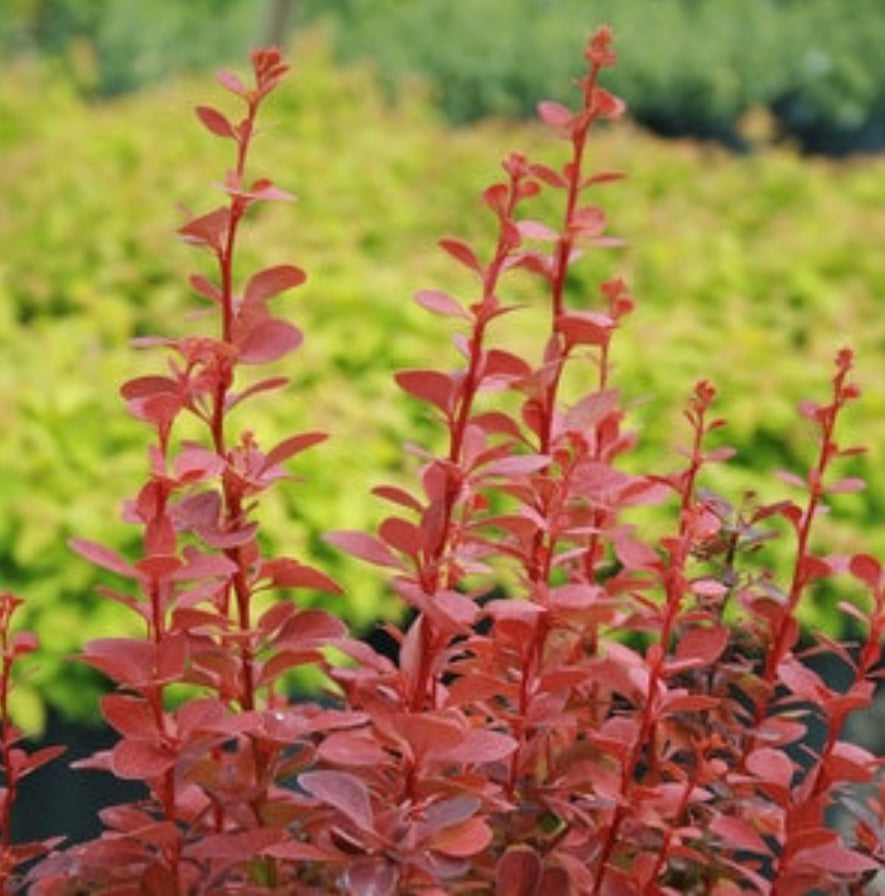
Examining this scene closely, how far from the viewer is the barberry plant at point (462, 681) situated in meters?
1.16

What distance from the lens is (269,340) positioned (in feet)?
4.04

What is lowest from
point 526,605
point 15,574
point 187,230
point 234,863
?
point 15,574

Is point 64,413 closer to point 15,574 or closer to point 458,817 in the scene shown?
point 15,574

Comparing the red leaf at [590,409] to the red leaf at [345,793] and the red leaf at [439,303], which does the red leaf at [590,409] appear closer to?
the red leaf at [439,303]

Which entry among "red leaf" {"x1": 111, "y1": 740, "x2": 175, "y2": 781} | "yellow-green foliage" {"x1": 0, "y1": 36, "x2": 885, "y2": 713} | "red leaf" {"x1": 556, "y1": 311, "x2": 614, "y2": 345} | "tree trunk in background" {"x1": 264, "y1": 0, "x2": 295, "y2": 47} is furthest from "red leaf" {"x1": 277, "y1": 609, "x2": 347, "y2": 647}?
"tree trunk in background" {"x1": 264, "y1": 0, "x2": 295, "y2": 47}

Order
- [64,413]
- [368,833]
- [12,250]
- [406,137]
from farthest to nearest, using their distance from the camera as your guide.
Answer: [406,137] < [12,250] < [64,413] < [368,833]

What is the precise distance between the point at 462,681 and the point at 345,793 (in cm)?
10

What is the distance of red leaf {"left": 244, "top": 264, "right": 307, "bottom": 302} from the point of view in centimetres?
124

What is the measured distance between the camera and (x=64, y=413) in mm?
3355

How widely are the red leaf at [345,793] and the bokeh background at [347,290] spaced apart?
0.40 meters

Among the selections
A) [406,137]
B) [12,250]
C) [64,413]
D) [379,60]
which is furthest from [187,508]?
[379,60]

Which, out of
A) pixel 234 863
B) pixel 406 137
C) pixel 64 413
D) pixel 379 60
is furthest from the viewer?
pixel 379 60

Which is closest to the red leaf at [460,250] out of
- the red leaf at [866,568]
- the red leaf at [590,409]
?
the red leaf at [590,409]

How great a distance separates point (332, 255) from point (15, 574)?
5.42 feet
